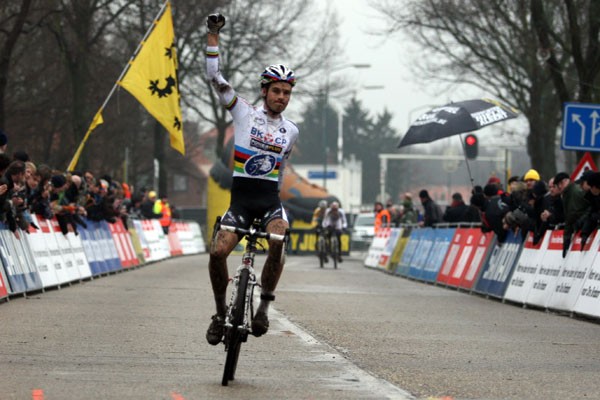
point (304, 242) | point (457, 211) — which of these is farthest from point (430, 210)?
point (304, 242)

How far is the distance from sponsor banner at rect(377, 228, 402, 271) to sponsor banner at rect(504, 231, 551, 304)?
14.0 m

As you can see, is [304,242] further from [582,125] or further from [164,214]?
[582,125]

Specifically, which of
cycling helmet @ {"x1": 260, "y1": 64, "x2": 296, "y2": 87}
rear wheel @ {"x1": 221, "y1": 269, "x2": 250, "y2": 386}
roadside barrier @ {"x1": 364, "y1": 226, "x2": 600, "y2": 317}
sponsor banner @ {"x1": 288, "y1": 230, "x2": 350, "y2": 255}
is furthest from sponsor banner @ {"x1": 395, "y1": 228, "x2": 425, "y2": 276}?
rear wheel @ {"x1": 221, "y1": 269, "x2": 250, "y2": 386}

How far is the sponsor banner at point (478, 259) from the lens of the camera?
2247cm

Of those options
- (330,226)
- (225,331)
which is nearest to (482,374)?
(225,331)

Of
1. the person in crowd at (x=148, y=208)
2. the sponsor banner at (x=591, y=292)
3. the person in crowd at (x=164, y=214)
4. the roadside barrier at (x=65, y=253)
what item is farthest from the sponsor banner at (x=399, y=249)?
the sponsor banner at (x=591, y=292)

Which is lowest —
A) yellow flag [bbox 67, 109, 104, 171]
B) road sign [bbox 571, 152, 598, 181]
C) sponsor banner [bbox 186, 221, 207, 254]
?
sponsor banner [bbox 186, 221, 207, 254]

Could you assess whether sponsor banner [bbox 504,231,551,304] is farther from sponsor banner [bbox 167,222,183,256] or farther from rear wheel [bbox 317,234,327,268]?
sponsor banner [bbox 167,222,183,256]

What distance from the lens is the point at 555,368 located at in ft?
35.4

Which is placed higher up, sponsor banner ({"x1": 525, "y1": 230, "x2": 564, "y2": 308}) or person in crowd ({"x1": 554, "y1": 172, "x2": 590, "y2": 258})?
person in crowd ({"x1": 554, "y1": 172, "x2": 590, "y2": 258})

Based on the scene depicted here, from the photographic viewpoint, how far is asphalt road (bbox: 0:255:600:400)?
8.98 metres

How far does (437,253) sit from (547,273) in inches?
356

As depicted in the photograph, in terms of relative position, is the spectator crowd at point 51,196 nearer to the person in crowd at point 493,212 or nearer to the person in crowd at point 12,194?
the person in crowd at point 12,194

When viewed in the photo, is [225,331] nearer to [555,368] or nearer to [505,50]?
[555,368]
